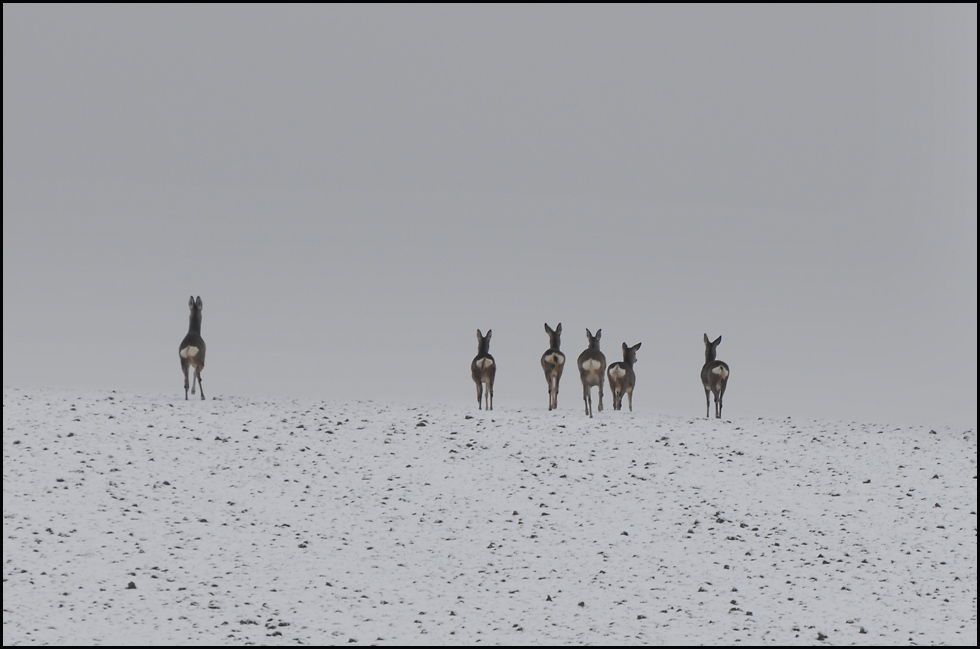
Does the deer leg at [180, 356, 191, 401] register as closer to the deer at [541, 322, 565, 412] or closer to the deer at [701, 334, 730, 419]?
the deer at [541, 322, 565, 412]

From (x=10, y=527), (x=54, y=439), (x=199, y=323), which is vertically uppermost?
(x=199, y=323)

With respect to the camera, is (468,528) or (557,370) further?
(557,370)

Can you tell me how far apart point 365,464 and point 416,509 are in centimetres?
296

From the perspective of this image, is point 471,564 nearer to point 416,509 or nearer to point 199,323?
point 416,509

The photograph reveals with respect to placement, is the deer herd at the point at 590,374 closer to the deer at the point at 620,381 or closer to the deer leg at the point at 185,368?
the deer at the point at 620,381

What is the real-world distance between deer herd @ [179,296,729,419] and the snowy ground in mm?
1865

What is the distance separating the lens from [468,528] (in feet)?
66.6

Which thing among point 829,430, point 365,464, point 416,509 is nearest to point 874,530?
point 829,430

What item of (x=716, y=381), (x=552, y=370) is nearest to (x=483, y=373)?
(x=552, y=370)

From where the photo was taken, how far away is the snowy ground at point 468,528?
53.3 feet

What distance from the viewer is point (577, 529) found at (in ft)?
67.1

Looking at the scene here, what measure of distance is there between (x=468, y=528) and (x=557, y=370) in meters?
11.3

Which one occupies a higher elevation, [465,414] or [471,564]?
[465,414]

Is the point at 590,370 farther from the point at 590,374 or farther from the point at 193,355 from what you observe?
the point at 193,355
